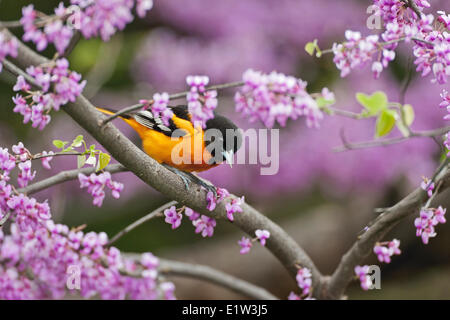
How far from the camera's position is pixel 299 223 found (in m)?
5.84

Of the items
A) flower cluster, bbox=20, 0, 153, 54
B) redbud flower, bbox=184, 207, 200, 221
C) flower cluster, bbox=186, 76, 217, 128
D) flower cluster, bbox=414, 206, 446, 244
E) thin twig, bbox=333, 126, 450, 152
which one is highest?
flower cluster, bbox=20, 0, 153, 54

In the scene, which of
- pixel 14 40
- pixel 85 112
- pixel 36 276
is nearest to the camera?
pixel 14 40

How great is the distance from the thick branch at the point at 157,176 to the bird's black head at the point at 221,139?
38 centimetres

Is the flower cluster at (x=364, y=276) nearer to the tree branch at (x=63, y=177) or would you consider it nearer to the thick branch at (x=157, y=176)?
the thick branch at (x=157, y=176)

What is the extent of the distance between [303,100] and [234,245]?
14.0 feet

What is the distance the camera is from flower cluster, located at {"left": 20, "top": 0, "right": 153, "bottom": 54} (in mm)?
1434

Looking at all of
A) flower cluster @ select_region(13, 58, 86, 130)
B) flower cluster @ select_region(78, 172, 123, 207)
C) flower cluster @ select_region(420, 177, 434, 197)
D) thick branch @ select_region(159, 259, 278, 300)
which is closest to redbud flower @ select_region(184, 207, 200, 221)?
flower cluster @ select_region(78, 172, 123, 207)

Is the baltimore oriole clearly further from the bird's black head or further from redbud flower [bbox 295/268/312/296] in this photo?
redbud flower [bbox 295/268/312/296]

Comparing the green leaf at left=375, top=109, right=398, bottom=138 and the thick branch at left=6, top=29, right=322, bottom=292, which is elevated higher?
the thick branch at left=6, top=29, right=322, bottom=292

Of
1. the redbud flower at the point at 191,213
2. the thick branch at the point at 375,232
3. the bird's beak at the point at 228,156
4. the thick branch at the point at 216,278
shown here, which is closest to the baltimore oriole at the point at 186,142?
the bird's beak at the point at 228,156

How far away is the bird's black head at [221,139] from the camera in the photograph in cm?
272

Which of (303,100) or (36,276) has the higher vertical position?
(303,100)
